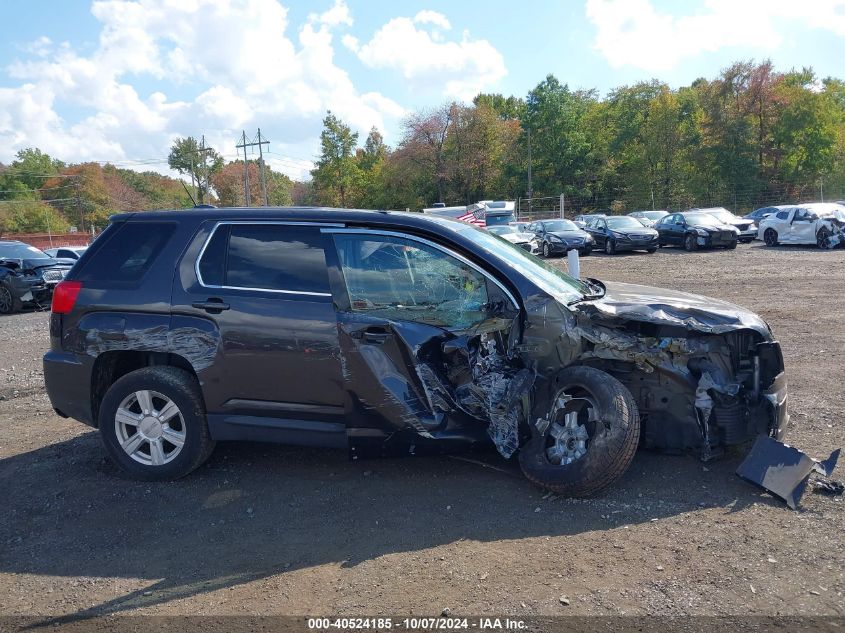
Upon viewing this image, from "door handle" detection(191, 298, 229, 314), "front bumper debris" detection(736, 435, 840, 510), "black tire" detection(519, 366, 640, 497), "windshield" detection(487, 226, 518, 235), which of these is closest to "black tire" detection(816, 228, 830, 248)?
"windshield" detection(487, 226, 518, 235)

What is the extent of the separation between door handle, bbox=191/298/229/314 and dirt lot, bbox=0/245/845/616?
48.5 inches

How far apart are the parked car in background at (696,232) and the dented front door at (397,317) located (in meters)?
22.6

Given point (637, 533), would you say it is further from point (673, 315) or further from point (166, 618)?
point (166, 618)

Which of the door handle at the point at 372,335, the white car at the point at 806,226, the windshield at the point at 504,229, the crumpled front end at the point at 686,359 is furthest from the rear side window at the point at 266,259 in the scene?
the white car at the point at 806,226

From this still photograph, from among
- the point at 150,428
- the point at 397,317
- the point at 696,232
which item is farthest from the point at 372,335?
the point at 696,232

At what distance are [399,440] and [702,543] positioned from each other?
1.89 meters

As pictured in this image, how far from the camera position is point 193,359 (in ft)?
15.4

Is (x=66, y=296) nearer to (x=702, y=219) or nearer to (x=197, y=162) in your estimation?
(x=702, y=219)

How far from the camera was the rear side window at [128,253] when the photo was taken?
491cm

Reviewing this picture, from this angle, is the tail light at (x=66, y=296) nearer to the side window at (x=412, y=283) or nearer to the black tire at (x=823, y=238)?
the side window at (x=412, y=283)

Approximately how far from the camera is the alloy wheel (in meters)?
4.75

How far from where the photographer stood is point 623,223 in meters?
26.2

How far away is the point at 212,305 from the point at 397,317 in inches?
51.0

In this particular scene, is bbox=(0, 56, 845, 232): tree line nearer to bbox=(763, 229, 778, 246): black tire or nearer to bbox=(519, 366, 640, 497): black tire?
bbox=(763, 229, 778, 246): black tire
